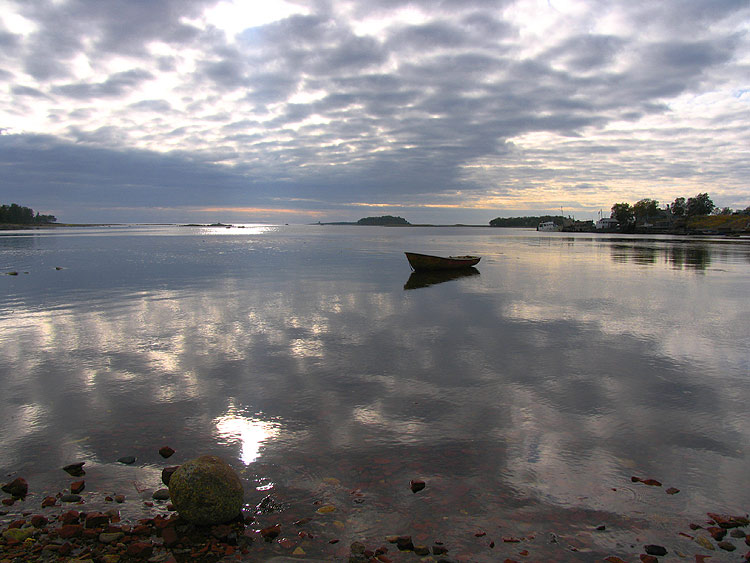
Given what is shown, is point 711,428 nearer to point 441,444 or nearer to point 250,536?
point 441,444

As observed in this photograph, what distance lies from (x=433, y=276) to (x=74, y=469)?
3732cm

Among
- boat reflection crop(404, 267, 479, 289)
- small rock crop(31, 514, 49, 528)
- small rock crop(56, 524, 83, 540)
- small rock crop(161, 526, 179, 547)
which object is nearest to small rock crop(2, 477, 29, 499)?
small rock crop(31, 514, 49, 528)

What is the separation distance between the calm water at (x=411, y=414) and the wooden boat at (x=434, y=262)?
814 inches

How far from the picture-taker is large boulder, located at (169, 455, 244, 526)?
655 cm

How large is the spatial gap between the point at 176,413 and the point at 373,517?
6.15 meters

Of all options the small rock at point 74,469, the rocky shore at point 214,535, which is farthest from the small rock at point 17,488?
the small rock at point 74,469

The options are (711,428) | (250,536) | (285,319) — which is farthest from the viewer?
(285,319)

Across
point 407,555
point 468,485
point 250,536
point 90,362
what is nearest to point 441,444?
point 468,485

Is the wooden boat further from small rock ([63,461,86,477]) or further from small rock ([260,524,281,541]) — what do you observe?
small rock ([260,524,281,541])

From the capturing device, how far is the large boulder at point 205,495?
655 centimetres

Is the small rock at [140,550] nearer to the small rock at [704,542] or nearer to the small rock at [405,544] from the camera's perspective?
the small rock at [405,544]

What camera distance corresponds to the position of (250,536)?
21.3 feet

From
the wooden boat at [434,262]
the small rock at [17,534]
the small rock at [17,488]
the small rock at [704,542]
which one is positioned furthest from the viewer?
the wooden boat at [434,262]

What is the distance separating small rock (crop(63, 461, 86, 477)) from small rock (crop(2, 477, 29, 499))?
654 mm
